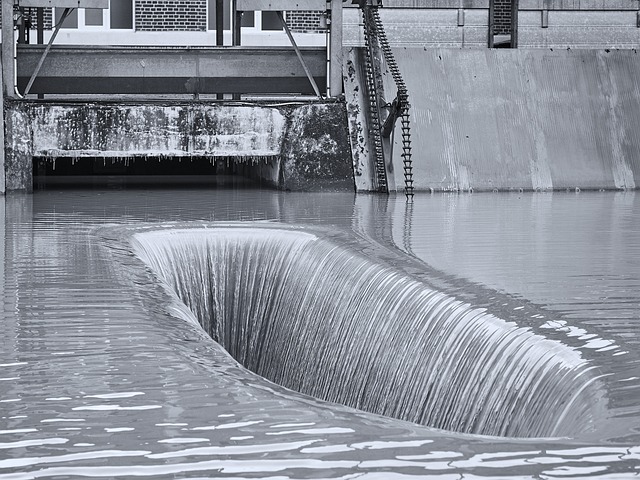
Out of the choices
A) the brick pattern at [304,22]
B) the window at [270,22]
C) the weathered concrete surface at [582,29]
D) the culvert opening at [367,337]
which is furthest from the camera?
the window at [270,22]

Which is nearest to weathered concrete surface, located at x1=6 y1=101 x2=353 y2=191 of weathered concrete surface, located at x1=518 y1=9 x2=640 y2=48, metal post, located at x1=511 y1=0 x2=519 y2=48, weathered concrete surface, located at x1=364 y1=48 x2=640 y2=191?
weathered concrete surface, located at x1=364 y1=48 x2=640 y2=191

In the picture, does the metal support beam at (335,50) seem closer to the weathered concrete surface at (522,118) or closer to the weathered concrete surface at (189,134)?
the weathered concrete surface at (189,134)

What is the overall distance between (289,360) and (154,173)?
11592 millimetres

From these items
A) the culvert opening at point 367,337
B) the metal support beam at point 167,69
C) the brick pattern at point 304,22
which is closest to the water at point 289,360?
the culvert opening at point 367,337

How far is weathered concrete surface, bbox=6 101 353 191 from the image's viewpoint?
1281 centimetres

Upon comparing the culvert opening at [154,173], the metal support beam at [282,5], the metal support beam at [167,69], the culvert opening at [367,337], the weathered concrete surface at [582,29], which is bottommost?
the culvert opening at [367,337]

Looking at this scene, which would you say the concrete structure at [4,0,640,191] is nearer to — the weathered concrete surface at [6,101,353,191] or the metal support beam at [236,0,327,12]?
the weathered concrete surface at [6,101,353,191]

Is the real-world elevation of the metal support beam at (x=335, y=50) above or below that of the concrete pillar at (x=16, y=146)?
above

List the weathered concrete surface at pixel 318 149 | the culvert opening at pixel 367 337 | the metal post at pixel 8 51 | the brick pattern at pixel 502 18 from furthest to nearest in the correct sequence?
1. the brick pattern at pixel 502 18
2. the weathered concrete surface at pixel 318 149
3. the metal post at pixel 8 51
4. the culvert opening at pixel 367 337

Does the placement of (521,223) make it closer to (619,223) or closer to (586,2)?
(619,223)

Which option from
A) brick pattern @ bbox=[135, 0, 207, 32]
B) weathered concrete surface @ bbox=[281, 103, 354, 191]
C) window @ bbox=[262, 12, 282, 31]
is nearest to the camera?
weathered concrete surface @ bbox=[281, 103, 354, 191]

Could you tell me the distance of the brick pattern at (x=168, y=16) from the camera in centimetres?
2333

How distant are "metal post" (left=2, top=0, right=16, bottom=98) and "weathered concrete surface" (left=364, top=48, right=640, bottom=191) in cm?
417

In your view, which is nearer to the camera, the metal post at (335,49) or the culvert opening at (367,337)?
the culvert opening at (367,337)
